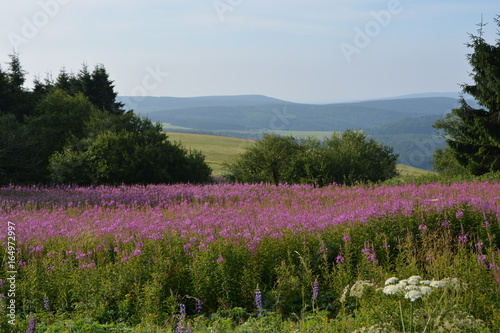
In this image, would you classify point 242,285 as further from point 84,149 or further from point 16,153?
point 16,153

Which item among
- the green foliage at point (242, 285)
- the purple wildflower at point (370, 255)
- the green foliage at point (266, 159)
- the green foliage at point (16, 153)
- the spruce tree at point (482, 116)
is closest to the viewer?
the green foliage at point (242, 285)

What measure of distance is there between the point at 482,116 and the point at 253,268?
26.0 m

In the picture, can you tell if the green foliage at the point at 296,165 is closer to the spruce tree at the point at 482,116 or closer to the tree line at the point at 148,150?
the tree line at the point at 148,150

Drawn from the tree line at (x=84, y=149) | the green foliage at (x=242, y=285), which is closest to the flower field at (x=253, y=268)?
the green foliage at (x=242, y=285)

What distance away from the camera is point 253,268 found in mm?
7129

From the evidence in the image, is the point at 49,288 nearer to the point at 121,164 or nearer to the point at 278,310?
the point at 278,310

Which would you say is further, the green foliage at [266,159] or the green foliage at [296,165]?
the green foliage at [266,159]

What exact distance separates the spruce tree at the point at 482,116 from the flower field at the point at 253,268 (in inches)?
776

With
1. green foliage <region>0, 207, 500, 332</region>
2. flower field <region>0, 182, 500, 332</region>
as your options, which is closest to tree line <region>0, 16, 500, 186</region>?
flower field <region>0, 182, 500, 332</region>

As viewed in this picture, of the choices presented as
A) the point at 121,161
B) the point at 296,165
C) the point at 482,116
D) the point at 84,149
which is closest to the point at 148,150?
the point at 121,161

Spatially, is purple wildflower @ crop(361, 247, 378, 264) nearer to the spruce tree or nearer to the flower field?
the flower field

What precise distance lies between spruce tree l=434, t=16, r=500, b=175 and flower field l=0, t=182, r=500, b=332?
1972 cm

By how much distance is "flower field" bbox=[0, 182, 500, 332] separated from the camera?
18.4 feet

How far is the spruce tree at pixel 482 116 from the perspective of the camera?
27.3 meters
